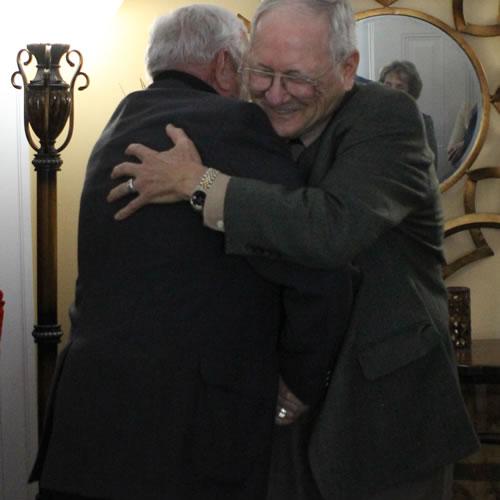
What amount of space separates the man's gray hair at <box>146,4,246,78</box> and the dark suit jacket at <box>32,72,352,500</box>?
84 mm

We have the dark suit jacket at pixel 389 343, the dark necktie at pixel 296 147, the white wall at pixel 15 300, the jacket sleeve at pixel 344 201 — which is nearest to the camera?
the jacket sleeve at pixel 344 201

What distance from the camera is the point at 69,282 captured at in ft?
11.7

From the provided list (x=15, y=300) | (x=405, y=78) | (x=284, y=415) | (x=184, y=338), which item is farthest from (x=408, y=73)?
(x=184, y=338)

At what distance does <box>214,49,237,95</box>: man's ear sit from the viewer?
6.25 feet

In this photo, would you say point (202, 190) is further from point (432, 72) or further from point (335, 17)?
point (432, 72)

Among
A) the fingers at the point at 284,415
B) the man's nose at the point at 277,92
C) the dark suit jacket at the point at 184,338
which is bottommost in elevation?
the fingers at the point at 284,415

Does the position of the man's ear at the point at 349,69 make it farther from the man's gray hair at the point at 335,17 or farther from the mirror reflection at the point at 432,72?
the mirror reflection at the point at 432,72

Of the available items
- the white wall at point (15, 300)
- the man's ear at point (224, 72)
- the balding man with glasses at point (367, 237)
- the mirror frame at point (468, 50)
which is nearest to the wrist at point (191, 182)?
the balding man with glasses at point (367, 237)

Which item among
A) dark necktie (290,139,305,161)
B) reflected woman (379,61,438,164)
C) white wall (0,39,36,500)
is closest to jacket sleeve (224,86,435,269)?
dark necktie (290,139,305,161)

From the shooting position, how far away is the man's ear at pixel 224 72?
6.25 feet

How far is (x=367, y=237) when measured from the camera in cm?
176

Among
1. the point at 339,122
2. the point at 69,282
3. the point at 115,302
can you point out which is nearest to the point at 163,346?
the point at 115,302

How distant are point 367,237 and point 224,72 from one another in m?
0.39

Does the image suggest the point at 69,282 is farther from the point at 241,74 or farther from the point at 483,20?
the point at 241,74
